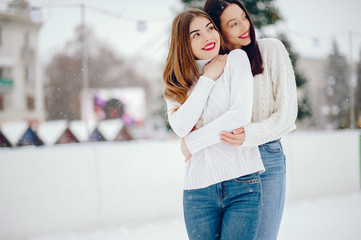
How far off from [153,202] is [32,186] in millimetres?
Result: 1114

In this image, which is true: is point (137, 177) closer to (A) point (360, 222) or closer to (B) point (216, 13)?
(A) point (360, 222)

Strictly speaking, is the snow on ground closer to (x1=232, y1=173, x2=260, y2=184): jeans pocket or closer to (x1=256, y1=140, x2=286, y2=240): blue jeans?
(x1=256, y1=140, x2=286, y2=240): blue jeans

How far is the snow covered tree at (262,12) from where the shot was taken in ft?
12.3

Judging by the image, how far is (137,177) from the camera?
10.5ft

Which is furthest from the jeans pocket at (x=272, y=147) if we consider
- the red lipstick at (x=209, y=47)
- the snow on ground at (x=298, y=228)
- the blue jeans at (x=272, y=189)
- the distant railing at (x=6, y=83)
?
the distant railing at (x=6, y=83)

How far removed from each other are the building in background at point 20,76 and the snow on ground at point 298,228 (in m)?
2.87

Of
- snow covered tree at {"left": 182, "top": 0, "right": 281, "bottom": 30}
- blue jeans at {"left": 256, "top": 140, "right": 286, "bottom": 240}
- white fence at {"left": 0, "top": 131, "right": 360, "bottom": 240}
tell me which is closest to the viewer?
blue jeans at {"left": 256, "top": 140, "right": 286, "bottom": 240}

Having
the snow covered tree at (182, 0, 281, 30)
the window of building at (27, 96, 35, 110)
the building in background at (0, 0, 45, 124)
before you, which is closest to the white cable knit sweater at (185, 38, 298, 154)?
the snow covered tree at (182, 0, 281, 30)

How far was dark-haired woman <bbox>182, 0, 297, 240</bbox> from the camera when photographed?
1045 mm

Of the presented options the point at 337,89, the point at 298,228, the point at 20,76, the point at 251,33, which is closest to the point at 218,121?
the point at 251,33

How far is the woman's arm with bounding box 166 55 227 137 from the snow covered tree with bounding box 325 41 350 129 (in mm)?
4490

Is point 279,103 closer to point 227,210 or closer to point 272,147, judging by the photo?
point 272,147

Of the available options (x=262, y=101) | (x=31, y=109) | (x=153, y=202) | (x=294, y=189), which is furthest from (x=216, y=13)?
(x=31, y=109)

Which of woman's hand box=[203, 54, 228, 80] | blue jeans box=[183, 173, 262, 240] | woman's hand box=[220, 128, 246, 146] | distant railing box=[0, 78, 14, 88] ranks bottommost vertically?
blue jeans box=[183, 173, 262, 240]
